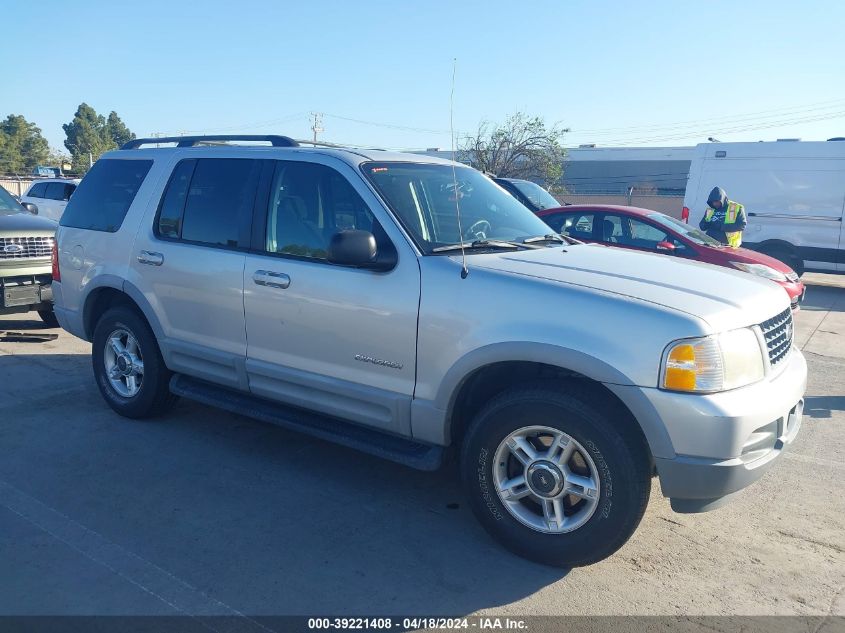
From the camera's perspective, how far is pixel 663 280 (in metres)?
3.55

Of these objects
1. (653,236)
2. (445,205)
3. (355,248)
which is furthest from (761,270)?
(355,248)

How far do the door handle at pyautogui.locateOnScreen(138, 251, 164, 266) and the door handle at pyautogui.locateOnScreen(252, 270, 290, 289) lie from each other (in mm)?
988

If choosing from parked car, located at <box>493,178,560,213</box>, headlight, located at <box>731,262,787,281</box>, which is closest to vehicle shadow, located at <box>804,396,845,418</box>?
headlight, located at <box>731,262,787,281</box>

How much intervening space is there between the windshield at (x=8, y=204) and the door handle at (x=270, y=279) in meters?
6.05

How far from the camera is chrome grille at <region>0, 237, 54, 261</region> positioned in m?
7.60

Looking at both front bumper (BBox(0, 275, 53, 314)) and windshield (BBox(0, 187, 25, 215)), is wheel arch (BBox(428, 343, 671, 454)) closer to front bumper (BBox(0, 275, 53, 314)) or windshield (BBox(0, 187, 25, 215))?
front bumper (BBox(0, 275, 53, 314))

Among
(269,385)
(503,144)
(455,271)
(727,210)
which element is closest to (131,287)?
(269,385)

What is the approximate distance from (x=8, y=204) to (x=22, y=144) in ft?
219

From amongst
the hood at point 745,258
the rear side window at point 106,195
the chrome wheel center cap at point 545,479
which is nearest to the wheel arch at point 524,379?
the chrome wheel center cap at point 545,479

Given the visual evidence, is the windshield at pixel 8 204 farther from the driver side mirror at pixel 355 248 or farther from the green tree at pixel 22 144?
the green tree at pixel 22 144

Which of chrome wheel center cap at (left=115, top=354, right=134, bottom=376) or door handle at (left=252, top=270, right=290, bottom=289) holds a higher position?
door handle at (left=252, top=270, right=290, bottom=289)

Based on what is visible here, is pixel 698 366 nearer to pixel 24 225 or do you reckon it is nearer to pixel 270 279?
pixel 270 279

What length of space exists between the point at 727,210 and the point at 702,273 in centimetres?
847

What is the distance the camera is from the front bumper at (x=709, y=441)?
296 cm
